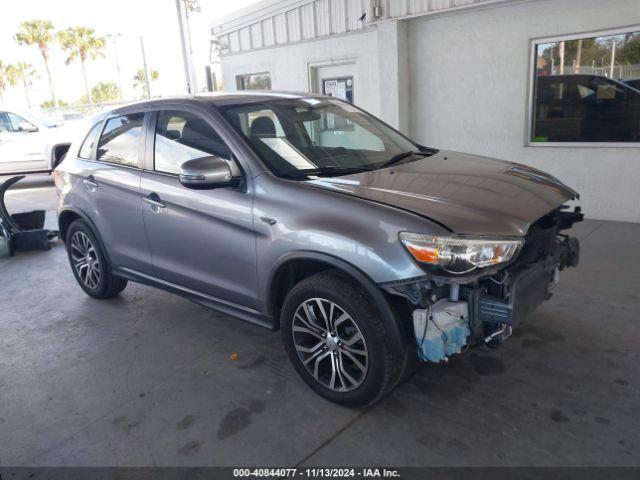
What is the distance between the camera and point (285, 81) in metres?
10.2

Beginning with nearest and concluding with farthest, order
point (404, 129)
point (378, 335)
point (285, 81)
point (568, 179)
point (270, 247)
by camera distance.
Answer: point (378, 335), point (270, 247), point (568, 179), point (404, 129), point (285, 81)

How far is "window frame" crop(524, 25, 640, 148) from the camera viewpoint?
6319mm

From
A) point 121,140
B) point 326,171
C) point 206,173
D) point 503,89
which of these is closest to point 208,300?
point 206,173

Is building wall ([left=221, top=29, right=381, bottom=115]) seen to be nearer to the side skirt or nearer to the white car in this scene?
the white car

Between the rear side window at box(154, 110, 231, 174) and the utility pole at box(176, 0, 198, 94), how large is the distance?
317 inches

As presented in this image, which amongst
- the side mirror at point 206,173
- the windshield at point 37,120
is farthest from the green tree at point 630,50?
the windshield at point 37,120

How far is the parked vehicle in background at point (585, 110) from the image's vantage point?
6.48 meters

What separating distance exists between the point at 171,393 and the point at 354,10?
7084 mm

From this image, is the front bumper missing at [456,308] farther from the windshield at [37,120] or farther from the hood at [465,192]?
the windshield at [37,120]

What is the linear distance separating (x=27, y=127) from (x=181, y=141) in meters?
10.8

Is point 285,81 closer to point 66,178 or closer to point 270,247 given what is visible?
point 66,178

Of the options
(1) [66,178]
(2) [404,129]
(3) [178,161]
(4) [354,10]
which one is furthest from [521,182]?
(4) [354,10]

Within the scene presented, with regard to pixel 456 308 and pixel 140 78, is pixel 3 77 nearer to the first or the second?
pixel 140 78

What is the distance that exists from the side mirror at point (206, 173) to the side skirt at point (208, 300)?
0.88 metres
